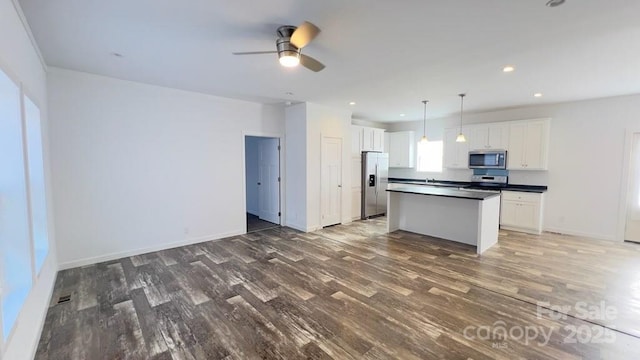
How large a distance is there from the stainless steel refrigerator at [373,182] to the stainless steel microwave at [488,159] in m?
2.05

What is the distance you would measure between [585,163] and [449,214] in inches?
116

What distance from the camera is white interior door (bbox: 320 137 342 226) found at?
6.00 metres

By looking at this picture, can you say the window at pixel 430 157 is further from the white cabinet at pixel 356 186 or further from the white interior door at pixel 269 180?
the white interior door at pixel 269 180

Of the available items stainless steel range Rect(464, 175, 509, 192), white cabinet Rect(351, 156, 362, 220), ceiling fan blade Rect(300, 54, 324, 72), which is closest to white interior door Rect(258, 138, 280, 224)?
white cabinet Rect(351, 156, 362, 220)

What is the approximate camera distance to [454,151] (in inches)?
271

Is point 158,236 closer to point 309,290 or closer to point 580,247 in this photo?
point 309,290

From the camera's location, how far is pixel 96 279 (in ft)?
11.4

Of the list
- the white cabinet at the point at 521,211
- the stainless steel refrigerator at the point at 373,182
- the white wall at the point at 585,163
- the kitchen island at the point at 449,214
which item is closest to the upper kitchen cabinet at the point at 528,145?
the white wall at the point at 585,163

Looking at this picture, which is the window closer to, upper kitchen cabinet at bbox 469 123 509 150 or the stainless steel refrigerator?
upper kitchen cabinet at bbox 469 123 509 150

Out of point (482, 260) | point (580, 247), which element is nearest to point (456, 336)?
point (482, 260)

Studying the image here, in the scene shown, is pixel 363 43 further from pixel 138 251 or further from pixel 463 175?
pixel 463 175

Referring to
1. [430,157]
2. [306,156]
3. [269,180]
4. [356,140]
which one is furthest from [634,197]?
[269,180]

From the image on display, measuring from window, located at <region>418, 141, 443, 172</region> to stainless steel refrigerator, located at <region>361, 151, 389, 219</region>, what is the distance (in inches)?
54.0

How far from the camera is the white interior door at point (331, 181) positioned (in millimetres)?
6004
